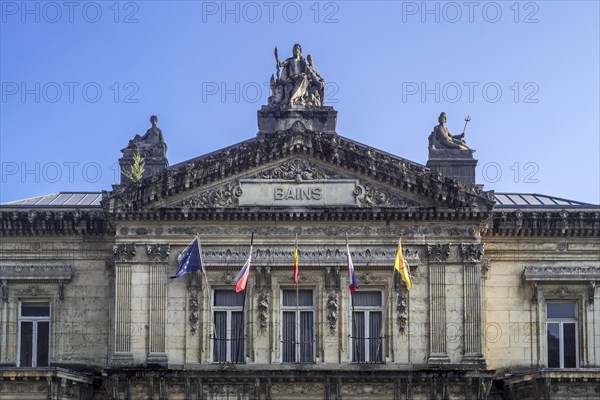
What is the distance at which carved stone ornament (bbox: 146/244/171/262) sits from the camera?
152ft

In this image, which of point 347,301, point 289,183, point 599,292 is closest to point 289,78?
point 289,183

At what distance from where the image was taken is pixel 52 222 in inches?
1891

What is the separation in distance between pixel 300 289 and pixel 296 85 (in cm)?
764

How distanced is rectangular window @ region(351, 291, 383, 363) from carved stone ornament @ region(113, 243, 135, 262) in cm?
758

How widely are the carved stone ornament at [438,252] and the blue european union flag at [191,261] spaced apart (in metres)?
7.71

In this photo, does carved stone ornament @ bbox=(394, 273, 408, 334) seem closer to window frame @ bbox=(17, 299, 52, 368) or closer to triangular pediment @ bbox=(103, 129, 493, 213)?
triangular pediment @ bbox=(103, 129, 493, 213)

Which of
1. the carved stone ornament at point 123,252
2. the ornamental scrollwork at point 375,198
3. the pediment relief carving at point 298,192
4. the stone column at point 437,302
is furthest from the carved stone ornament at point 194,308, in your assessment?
the stone column at point 437,302

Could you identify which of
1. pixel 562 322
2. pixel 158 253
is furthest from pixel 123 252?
pixel 562 322

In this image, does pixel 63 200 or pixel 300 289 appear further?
pixel 63 200

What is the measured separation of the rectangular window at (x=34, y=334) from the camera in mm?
47781

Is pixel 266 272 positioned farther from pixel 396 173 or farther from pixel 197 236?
pixel 396 173

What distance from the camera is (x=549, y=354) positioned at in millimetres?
47875

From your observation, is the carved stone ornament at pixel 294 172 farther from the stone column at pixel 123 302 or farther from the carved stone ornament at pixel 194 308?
the stone column at pixel 123 302

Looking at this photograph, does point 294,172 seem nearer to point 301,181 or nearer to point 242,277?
point 301,181
